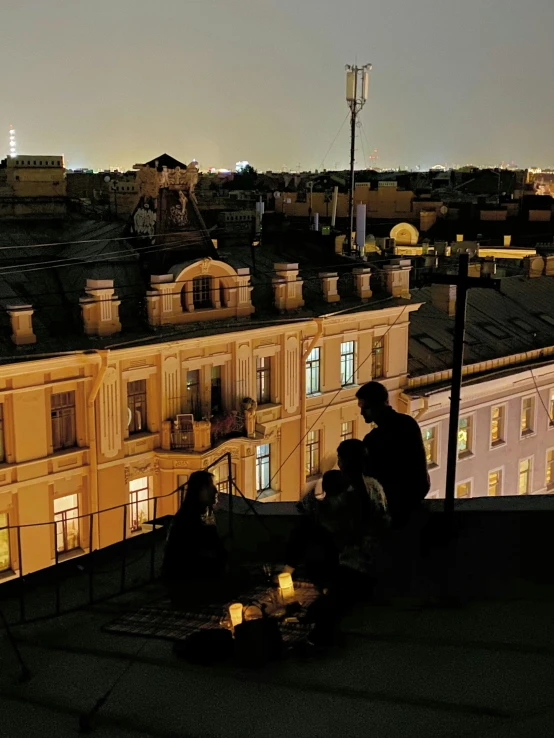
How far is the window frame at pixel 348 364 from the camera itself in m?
28.1

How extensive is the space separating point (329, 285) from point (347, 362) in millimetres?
2485

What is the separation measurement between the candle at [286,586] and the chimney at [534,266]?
32.4 m

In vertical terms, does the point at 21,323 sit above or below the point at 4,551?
above

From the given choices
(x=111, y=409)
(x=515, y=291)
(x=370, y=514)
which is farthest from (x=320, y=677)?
(x=515, y=291)

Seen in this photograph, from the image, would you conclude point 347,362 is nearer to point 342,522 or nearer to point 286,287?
point 286,287

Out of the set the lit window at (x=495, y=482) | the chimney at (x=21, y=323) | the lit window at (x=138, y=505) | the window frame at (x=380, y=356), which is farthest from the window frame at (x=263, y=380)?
the lit window at (x=495, y=482)

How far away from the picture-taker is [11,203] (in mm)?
28453

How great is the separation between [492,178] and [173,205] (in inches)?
3197

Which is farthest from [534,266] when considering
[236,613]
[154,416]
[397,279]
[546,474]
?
[236,613]

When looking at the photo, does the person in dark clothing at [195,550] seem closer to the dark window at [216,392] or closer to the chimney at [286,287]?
the dark window at [216,392]

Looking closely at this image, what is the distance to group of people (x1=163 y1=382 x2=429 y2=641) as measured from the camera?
8.37 metres

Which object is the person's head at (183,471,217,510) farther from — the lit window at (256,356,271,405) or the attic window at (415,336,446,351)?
the attic window at (415,336,446,351)

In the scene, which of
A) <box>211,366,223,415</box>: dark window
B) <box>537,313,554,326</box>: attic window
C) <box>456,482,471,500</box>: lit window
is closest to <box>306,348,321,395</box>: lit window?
<box>211,366,223,415</box>: dark window

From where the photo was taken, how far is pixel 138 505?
2370 centimetres
